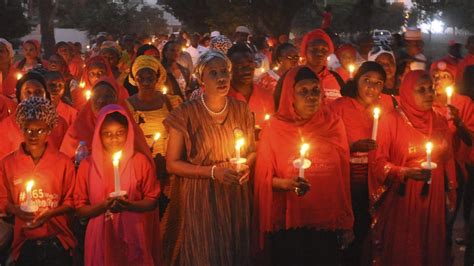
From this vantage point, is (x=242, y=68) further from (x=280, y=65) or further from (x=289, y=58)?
(x=280, y=65)

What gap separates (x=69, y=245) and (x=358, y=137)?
260 cm

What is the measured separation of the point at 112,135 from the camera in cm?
→ 427

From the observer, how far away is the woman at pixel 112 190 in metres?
4.18

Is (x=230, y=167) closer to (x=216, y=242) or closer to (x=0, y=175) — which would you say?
(x=216, y=242)

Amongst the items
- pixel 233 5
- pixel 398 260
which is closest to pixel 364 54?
pixel 398 260

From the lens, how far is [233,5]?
30.6m

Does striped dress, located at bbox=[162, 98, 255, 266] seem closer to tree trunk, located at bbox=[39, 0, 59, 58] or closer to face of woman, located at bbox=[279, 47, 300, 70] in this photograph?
face of woman, located at bbox=[279, 47, 300, 70]

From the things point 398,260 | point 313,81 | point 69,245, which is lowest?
point 398,260

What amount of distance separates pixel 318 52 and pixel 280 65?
1412 mm

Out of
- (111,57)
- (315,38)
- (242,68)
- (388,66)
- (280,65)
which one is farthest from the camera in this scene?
(111,57)

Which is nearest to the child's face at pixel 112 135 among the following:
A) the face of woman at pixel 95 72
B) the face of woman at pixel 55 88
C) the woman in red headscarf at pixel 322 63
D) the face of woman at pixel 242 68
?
the face of woman at pixel 242 68

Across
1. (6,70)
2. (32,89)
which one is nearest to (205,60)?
(32,89)

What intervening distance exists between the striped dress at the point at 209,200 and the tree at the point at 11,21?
84.8 ft

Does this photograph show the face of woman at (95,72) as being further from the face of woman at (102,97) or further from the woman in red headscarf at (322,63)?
the woman in red headscarf at (322,63)
